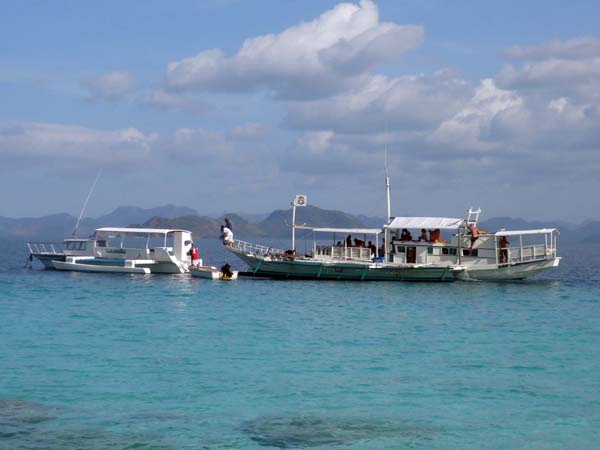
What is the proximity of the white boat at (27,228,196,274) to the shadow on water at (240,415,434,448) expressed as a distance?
1794 inches

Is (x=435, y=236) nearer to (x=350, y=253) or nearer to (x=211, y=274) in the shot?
(x=350, y=253)

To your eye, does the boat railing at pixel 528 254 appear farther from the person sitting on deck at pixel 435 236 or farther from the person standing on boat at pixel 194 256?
the person standing on boat at pixel 194 256

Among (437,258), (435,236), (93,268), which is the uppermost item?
(435,236)

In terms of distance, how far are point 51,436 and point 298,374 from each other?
8.92 meters

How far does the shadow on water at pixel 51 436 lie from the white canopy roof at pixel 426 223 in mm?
39840

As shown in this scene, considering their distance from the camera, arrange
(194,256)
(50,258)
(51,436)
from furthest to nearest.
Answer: (50,258)
(194,256)
(51,436)

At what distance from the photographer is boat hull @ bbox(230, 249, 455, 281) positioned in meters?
55.2

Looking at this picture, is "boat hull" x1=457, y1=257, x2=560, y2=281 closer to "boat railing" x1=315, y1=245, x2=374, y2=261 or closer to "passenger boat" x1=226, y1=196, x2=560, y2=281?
"passenger boat" x1=226, y1=196, x2=560, y2=281

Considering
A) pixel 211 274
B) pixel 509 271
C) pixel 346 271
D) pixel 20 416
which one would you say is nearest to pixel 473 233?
pixel 509 271

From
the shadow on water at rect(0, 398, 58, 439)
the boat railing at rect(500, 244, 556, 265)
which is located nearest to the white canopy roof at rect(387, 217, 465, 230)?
the boat railing at rect(500, 244, 556, 265)

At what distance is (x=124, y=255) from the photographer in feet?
212

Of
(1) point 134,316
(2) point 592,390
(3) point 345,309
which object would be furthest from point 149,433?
(3) point 345,309

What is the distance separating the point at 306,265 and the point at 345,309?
15.9 metres

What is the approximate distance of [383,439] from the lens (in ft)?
55.8
